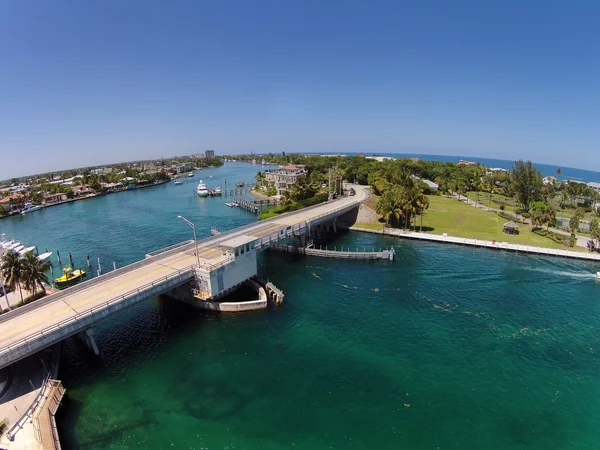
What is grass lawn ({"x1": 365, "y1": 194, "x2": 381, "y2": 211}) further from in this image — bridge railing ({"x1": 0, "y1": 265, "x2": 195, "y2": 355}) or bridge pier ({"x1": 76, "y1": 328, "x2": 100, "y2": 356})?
bridge pier ({"x1": 76, "y1": 328, "x2": 100, "y2": 356})

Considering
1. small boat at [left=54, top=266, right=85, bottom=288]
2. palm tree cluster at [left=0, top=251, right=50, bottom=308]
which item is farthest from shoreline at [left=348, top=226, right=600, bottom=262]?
palm tree cluster at [left=0, top=251, right=50, bottom=308]

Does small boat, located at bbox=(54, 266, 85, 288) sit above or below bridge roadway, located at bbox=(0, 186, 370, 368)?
below

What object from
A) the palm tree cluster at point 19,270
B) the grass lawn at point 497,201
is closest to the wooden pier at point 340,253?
the palm tree cluster at point 19,270

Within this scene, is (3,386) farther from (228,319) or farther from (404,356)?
(404,356)

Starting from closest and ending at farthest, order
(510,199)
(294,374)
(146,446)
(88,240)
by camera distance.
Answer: (146,446), (294,374), (88,240), (510,199)

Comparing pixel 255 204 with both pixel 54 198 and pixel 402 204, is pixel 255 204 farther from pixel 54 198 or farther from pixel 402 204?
pixel 54 198

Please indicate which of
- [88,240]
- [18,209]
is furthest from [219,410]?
[18,209]

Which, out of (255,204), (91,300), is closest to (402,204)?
(255,204)
